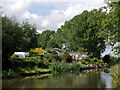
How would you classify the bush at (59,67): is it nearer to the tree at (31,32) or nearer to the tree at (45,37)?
the tree at (31,32)

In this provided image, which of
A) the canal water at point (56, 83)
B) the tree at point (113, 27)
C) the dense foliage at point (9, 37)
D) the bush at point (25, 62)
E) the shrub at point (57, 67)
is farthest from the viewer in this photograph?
the shrub at point (57, 67)

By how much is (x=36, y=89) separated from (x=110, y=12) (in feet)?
24.4

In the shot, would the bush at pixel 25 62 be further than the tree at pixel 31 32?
No

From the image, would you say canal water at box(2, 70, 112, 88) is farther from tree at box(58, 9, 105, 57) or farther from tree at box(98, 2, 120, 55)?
tree at box(58, 9, 105, 57)

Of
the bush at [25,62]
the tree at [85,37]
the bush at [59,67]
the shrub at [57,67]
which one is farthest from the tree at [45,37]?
the shrub at [57,67]

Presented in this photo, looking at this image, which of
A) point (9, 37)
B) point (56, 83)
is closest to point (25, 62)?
point (9, 37)

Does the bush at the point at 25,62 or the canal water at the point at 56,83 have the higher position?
the bush at the point at 25,62

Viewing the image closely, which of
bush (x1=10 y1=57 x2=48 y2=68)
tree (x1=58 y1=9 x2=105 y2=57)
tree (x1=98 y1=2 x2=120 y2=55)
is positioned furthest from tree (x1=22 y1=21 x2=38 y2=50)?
tree (x1=98 y1=2 x2=120 y2=55)

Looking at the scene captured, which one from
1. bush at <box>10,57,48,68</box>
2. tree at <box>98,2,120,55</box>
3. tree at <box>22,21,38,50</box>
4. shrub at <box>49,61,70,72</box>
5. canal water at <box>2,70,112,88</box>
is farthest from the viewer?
tree at <box>22,21,38,50</box>

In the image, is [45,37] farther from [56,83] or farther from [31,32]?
[56,83]

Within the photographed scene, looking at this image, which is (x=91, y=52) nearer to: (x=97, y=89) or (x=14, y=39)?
(x=14, y=39)

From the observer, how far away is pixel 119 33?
849cm

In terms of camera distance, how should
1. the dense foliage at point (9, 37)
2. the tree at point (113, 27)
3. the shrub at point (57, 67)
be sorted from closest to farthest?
the tree at point (113, 27) < the dense foliage at point (9, 37) < the shrub at point (57, 67)

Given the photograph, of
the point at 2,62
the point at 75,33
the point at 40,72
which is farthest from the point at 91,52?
the point at 2,62
